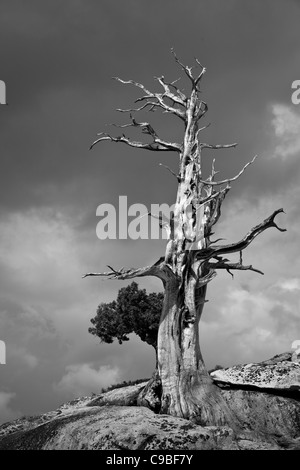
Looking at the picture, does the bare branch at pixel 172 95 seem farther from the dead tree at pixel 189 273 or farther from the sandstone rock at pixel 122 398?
the sandstone rock at pixel 122 398

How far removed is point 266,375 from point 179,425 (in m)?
10.2

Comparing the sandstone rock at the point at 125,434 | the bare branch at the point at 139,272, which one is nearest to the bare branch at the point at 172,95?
the bare branch at the point at 139,272

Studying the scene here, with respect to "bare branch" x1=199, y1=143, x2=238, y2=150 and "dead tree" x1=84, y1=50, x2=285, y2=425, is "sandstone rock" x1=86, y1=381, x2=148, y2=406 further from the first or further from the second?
"bare branch" x1=199, y1=143, x2=238, y2=150

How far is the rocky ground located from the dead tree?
1.55m

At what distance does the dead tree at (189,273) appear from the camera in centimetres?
1984

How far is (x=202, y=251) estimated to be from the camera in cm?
2239

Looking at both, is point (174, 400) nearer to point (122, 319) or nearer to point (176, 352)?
point (176, 352)

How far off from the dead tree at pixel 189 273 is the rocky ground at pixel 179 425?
1.55 metres

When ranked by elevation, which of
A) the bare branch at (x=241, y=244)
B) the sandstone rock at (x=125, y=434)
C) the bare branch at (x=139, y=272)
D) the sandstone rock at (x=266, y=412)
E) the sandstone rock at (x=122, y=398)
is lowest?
the sandstone rock at (x=125, y=434)

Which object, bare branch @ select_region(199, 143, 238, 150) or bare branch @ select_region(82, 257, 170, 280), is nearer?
bare branch @ select_region(82, 257, 170, 280)

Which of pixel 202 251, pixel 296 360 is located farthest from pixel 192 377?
pixel 296 360

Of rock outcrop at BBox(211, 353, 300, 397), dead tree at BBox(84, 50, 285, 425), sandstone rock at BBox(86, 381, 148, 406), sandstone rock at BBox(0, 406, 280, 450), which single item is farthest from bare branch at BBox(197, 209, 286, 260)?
sandstone rock at BBox(0, 406, 280, 450)

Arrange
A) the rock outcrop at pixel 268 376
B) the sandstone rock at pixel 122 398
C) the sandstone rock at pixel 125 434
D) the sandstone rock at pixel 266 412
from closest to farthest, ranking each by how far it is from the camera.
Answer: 1. the sandstone rock at pixel 125 434
2. the sandstone rock at pixel 266 412
3. the sandstone rock at pixel 122 398
4. the rock outcrop at pixel 268 376

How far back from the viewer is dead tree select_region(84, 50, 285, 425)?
19.8 meters
